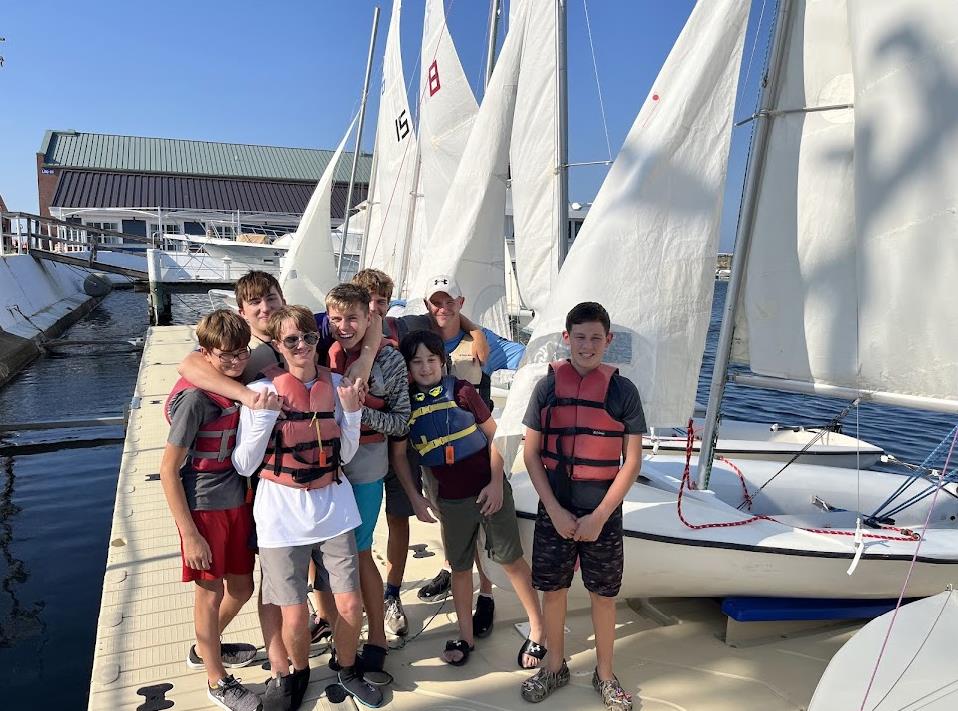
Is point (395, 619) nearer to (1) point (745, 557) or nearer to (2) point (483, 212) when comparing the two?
(1) point (745, 557)

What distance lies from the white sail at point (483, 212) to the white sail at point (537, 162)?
31 centimetres

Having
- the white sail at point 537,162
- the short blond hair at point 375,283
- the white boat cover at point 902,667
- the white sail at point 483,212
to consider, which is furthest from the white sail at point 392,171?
the white boat cover at point 902,667

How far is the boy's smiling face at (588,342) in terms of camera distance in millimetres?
2914

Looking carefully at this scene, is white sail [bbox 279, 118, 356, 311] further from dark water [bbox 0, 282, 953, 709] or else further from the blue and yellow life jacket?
the blue and yellow life jacket

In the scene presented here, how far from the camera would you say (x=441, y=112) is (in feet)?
29.3

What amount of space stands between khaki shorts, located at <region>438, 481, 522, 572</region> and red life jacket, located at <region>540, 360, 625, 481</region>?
0.45m

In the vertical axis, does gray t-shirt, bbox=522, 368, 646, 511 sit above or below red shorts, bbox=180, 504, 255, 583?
above

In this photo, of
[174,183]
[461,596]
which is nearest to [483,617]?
[461,596]

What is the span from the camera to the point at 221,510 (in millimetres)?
2777

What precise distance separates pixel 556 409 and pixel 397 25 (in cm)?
1163

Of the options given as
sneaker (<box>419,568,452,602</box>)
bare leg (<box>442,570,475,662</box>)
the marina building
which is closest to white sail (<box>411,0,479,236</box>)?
sneaker (<box>419,568,452,602</box>)

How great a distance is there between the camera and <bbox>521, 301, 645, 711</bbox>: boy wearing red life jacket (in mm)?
2902

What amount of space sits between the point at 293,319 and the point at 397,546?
1.54 metres

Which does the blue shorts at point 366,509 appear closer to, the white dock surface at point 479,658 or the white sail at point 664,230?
the white dock surface at point 479,658
